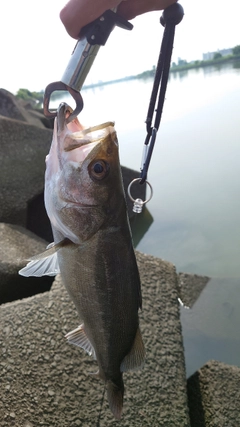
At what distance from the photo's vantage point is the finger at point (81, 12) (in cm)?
141

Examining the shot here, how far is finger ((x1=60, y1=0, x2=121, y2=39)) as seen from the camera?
1.41 m

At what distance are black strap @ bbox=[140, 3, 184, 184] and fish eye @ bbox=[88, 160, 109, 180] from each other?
1.37 feet

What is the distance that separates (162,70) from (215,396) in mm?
2308

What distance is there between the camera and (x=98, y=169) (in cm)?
147

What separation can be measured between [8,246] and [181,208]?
12.2 ft

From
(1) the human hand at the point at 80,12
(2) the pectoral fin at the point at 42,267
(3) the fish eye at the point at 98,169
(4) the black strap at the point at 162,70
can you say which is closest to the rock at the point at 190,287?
(4) the black strap at the point at 162,70

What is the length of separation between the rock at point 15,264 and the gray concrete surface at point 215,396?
1770 mm

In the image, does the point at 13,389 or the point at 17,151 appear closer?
the point at 13,389

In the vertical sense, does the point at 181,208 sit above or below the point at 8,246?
above

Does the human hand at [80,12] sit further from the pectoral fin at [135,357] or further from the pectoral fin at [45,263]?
the pectoral fin at [135,357]

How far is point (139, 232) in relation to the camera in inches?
249

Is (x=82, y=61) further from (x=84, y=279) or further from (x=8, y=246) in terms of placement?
(x=8, y=246)

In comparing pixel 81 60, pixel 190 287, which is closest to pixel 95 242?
pixel 81 60

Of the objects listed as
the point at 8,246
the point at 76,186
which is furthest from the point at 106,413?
the point at 8,246
